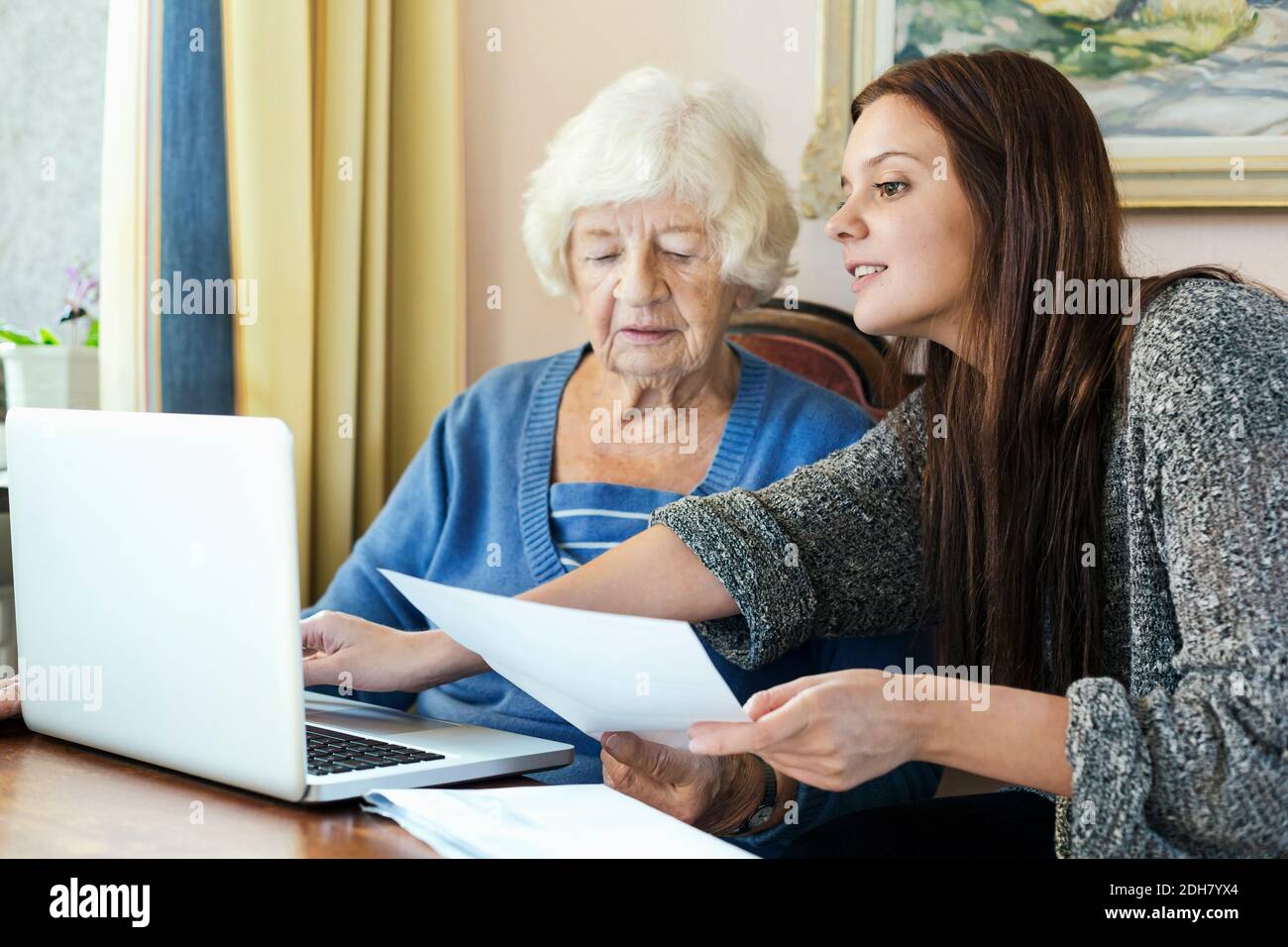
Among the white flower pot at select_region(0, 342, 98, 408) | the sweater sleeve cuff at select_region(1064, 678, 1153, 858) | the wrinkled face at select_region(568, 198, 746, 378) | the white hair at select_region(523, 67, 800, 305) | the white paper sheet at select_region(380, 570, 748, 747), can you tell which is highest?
the white hair at select_region(523, 67, 800, 305)

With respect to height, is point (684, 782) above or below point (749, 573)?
below

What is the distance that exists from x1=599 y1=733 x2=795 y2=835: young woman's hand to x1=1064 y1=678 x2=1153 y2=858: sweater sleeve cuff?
33cm

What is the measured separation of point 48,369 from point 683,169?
3.06ft

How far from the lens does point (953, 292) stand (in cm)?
120

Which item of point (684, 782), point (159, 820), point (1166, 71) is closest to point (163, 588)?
point (159, 820)

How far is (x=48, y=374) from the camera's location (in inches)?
66.1

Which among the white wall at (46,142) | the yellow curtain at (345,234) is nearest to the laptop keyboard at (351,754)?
the yellow curtain at (345,234)

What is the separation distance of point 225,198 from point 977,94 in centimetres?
107

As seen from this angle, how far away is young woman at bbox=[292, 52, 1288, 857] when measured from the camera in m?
0.79

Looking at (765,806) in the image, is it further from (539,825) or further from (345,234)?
(345,234)

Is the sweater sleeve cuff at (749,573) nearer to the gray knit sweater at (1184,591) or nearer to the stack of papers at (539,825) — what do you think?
the gray knit sweater at (1184,591)

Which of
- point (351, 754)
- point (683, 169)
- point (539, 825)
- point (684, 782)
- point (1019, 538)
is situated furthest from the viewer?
point (683, 169)

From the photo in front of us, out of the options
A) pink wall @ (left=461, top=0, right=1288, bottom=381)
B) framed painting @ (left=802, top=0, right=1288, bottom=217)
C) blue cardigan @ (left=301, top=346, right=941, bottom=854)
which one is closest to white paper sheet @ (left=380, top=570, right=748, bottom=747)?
blue cardigan @ (left=301, top=346, right=941, bottom=854)

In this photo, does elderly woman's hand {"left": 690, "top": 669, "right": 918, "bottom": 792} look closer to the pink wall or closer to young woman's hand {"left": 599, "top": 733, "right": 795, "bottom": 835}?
young woman's hand {"left": 599, "top": 733, "right": 795, "bottom": 835}
